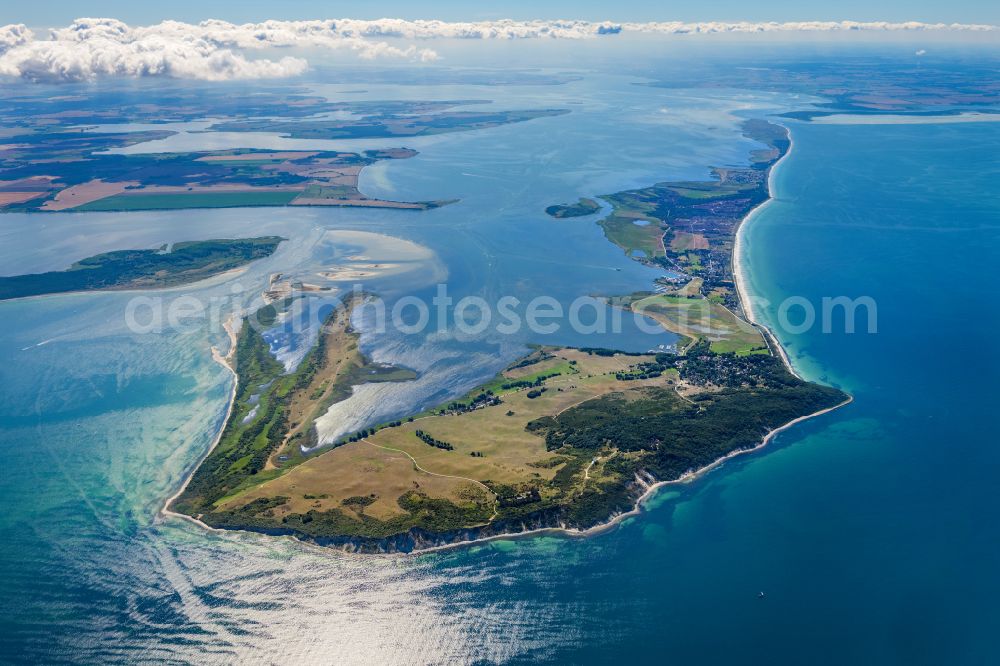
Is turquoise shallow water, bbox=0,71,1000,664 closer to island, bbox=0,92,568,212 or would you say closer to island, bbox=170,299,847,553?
island, bbox=170,299,847,553

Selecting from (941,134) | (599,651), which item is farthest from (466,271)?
(941,134)

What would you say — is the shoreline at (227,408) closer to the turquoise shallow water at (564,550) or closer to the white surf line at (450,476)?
the turquoise shallow water at (564,550)

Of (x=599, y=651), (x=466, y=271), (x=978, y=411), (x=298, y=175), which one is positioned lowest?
(x=599, y=651)

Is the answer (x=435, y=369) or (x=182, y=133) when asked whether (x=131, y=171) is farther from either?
(x=435, y=369)

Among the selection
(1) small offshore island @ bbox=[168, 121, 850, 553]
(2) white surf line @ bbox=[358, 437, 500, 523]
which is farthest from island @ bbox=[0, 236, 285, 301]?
(2) white surf line @ bbox=[358, 437, 500, 523]

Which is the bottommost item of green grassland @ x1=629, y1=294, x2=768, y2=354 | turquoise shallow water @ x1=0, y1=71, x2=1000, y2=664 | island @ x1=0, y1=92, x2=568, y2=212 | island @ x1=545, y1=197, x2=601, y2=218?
turquoise shallow water @ x1=0, y1=71, x2=1000, y2=664

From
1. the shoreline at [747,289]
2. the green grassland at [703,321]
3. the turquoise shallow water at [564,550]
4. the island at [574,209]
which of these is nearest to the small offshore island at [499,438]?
the green grassland at [703,321]

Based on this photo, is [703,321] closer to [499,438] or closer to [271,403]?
[499,438]
